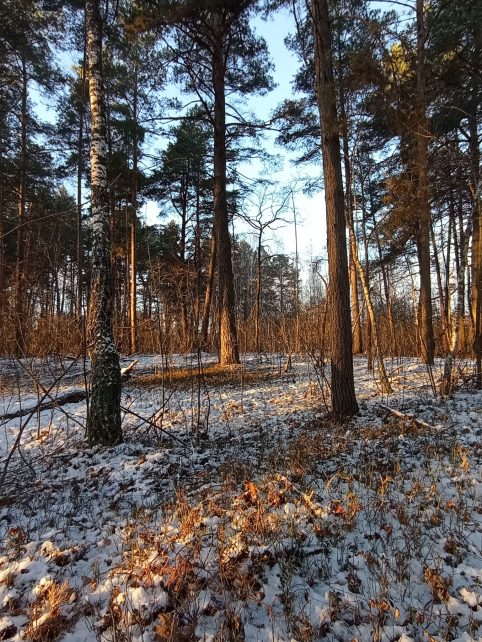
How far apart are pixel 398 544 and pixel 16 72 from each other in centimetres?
1946

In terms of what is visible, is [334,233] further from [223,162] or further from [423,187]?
[223,162]

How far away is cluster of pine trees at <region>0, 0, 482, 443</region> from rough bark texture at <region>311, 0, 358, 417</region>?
0.9 inches

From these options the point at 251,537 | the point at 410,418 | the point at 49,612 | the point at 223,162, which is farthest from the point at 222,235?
the point at 49,612

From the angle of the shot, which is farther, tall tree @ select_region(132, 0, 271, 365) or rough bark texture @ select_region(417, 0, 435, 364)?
tall tree @ select_region(132, 0, 271, 365)

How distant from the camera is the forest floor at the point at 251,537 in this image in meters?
2.03

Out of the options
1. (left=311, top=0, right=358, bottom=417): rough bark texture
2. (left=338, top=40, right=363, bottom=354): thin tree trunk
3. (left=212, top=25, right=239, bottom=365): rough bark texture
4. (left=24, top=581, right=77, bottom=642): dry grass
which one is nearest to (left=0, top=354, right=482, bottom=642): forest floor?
(left=24, top=581, right=77, bottom=642): dry grass

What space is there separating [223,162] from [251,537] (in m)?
11.4

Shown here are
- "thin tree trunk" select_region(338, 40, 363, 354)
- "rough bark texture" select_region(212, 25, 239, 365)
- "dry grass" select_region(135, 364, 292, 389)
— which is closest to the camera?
"thin tree trunk" select_region(338, 40, 363, 354)

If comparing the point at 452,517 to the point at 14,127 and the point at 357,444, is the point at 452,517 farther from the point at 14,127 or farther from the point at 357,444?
the point at 14,127

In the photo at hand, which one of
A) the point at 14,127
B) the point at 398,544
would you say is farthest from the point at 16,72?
the point at 398,544

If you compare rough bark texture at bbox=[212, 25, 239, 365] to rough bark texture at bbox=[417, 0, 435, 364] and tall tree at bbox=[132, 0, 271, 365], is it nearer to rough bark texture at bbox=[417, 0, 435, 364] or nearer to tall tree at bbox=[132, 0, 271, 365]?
tall tree at bbox=[132, 0, 271, 365]

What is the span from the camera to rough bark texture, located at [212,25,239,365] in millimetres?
10711

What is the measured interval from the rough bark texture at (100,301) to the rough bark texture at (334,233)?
3252mm

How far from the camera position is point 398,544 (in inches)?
103
